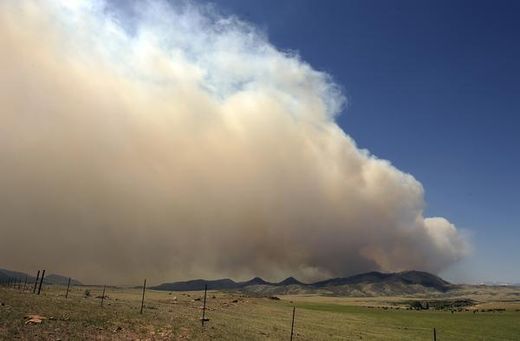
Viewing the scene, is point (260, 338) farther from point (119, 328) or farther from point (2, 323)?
point (2, 323)

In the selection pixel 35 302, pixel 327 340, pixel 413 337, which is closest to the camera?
pixel 35 302

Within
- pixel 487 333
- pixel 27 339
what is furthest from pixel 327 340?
pixel 487 333

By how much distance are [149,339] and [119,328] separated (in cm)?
402

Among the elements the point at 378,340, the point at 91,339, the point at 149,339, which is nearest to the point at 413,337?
the point at 378,340

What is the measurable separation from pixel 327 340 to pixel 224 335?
2011cm

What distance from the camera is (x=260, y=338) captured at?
2115 inches

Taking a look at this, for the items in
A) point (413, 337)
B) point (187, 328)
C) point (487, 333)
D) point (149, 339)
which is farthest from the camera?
point (487, 333)

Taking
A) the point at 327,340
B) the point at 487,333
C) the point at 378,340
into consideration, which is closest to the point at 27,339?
the point at 327,340

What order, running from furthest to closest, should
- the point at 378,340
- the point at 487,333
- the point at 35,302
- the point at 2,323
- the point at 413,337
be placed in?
the point at 487,333, the point at 413,337, the point at 378,340, the point at 35,302, the point at 2,323

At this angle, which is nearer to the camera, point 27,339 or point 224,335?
point 27,339

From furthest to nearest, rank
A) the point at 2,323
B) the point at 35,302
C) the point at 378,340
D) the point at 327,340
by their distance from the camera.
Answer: the point at 378,340
the point at 327,340
the point at 35,302
the point at 2,323

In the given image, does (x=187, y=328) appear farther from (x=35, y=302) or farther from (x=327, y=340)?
(x=327, y=340)

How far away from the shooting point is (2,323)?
35.9m

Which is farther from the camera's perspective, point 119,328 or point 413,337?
point 413,337
